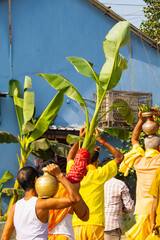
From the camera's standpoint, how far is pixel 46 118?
880cm

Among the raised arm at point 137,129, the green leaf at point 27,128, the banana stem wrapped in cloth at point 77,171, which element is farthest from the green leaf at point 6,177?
the banana stem wrapped in cloth at point 77,171

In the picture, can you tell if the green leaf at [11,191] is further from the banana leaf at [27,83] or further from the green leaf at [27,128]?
the banana leaf at [27,83]

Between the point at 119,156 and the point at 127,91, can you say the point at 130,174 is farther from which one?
the point at 119,156

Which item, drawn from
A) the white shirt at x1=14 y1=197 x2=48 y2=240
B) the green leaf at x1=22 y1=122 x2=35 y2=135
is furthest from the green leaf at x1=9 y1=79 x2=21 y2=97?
the white shirt at x1=14 y1=197 x2=48 y2=240

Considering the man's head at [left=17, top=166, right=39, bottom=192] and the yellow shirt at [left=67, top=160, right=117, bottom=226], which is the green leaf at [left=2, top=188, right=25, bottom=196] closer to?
the yellow shirt at [left=67, top=160, right=117, bottom=226]

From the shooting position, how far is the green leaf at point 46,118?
27.9ft

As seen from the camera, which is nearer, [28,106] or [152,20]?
[28,106]

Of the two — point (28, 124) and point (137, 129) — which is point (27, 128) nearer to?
point (28, 124)

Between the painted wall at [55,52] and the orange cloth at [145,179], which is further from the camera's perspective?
the painted wall at [55,52]

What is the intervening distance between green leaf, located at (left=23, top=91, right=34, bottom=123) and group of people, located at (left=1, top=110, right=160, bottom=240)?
435cm

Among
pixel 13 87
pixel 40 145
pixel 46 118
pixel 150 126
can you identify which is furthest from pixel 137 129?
pixel 13 87

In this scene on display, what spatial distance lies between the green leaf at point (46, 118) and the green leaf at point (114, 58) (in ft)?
11.5

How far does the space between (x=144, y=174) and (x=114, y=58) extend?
155cm

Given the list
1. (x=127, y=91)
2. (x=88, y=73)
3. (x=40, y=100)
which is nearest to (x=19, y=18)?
(x=40, y=100)
